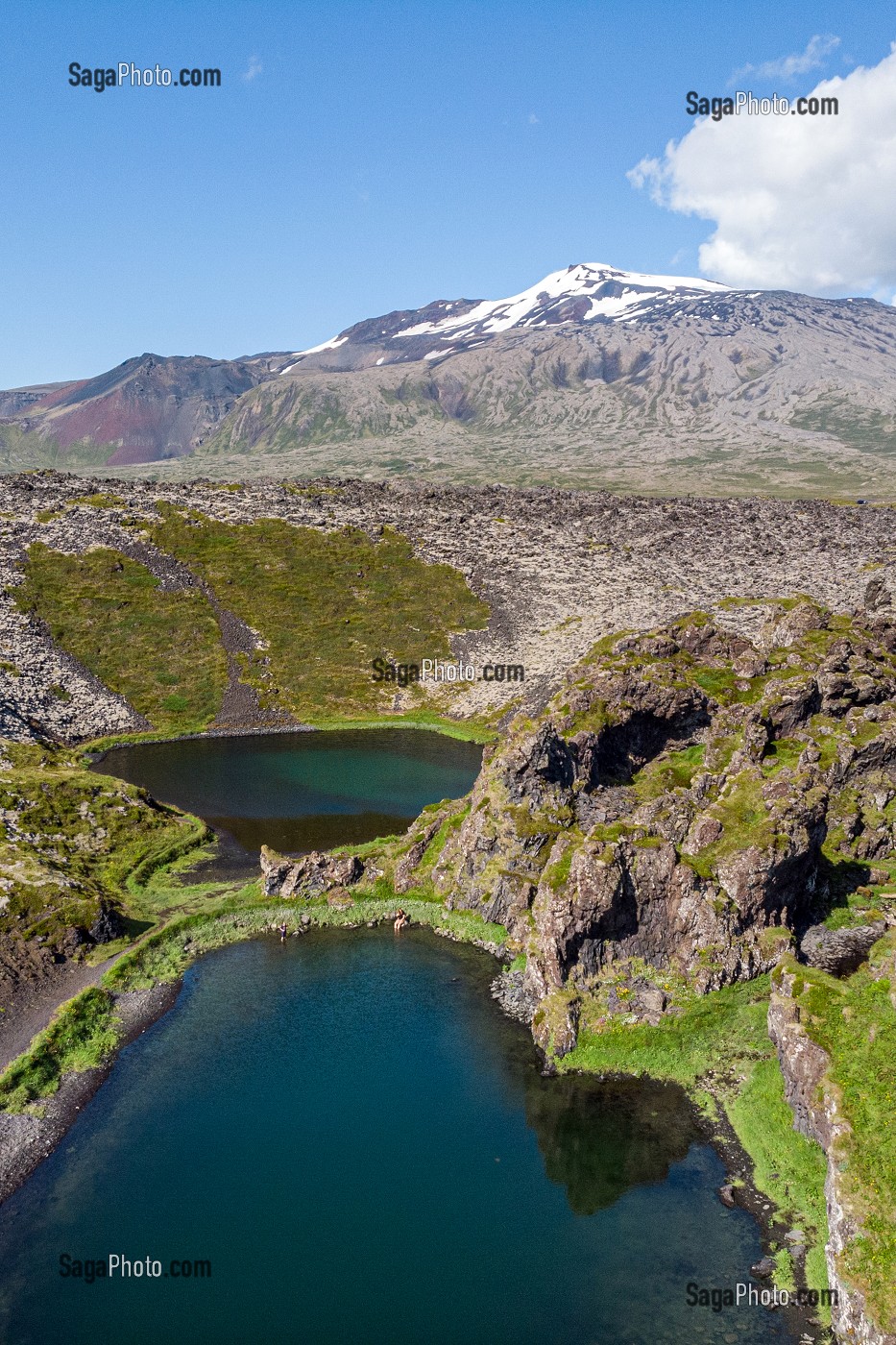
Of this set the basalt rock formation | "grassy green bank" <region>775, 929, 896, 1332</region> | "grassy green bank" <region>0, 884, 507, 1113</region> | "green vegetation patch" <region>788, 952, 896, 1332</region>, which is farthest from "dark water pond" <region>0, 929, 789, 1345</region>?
"green vegetation patch" <region>788, 952, 896, 1332</region>

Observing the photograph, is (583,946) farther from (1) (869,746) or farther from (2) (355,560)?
(2) (355,560)

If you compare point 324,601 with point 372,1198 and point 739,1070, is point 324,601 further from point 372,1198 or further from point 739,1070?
point 372,1198

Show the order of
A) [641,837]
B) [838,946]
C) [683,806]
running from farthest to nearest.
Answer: [683,806], [641,837], [838,946]

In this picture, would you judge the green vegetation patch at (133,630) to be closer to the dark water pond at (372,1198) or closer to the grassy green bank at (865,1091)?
the dark water pond at (372,1198)
